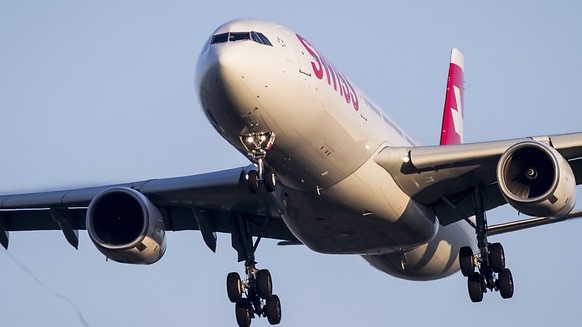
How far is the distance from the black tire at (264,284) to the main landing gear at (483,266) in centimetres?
474

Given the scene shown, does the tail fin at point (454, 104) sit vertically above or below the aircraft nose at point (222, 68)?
above

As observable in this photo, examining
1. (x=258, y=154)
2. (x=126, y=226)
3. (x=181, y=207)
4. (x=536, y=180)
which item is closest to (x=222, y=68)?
(x=258, y=154)

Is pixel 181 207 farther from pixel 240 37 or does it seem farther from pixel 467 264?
pixel 240 37

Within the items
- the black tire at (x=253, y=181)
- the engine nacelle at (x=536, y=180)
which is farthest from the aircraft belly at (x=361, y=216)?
the engine nacelle at (x=536, y=180)

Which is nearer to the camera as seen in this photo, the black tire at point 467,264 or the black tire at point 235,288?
the black tire at point 467,264

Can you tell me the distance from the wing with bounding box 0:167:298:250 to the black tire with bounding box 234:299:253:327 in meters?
1.74

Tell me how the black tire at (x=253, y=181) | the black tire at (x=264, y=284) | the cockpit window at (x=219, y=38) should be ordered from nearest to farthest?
the cockpit window at (x=219, y=38) < the black tire at (x=253, y=181) < the black tire at (x=264, y=284)

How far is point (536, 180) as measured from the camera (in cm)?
2961

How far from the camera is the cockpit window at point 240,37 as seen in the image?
1048 inches

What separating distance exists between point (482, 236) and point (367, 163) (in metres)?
4.39

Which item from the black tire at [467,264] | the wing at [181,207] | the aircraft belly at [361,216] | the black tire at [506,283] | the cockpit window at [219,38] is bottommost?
the black tire at [506,283]

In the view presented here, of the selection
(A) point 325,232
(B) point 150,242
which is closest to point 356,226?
(A) point 325,232

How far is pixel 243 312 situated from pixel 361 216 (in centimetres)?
505

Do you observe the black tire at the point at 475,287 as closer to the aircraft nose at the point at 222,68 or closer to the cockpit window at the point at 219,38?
the aircraft nose at the point at 222,68
